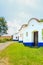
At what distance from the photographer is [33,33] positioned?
3228 centimetres

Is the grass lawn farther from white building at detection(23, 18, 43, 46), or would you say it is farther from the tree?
the tree

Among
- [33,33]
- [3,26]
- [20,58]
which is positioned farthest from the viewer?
[3,26]

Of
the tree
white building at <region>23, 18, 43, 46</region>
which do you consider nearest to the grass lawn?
white building at <region>23, 18, 43, 46</region>

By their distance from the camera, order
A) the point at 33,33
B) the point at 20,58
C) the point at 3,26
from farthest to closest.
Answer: the point at 3,26 → the point at 33,33 → the point at 20,58

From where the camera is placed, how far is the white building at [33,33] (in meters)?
30.1

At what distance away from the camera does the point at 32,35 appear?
1277 inches

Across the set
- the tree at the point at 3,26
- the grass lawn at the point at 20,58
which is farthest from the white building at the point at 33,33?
the tree at the point at 3,26

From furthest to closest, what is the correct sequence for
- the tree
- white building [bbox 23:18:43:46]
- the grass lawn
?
1. the tree
2. white building [bbox 23:18:43:46]
3. the grass lawn

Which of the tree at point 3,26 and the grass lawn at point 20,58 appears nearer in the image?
the grass lawn at point 20,58

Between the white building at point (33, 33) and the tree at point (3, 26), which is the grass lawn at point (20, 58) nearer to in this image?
the white building at point (33, 33)

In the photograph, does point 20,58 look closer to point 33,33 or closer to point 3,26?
point 33,33

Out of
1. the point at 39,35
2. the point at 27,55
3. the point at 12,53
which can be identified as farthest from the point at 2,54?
the point at 39,35

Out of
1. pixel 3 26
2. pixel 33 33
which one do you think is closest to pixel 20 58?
pixel 33 33

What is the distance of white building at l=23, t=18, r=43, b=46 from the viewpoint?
3014 cm
